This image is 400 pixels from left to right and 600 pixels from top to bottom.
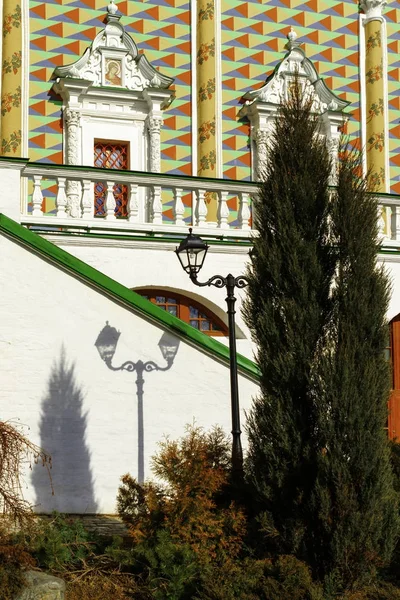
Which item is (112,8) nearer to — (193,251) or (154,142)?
(154,142)

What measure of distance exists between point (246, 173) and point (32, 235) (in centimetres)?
765

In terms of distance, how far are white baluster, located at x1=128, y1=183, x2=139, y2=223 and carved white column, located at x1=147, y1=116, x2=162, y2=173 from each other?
156 inches

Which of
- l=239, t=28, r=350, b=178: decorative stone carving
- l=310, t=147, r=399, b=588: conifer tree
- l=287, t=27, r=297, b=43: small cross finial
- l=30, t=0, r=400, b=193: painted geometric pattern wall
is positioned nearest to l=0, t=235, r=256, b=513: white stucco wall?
l=310, t=147, r=399, b=588: conifer tree

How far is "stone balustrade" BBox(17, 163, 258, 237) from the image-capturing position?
515 inches

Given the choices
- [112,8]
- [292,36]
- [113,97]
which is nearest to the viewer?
[113,97]

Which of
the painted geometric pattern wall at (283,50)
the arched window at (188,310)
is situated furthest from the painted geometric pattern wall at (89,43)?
the arched window at (188,310)

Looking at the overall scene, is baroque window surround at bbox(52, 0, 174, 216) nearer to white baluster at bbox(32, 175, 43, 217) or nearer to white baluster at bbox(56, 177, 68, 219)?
white baluster at bbox(56, 177, 68, 219)

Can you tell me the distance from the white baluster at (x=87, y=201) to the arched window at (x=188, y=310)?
1278 millimetres

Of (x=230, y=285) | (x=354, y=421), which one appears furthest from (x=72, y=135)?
(x=354, y=421)

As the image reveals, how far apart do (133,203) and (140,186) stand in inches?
15.2

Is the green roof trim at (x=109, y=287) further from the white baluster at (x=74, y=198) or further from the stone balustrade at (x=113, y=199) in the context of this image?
the white baluster at (x=74, y=198)

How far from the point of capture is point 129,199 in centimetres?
1363

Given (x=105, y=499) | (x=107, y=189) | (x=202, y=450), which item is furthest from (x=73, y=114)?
(x=202, y=450)

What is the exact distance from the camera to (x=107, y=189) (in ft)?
44.0
